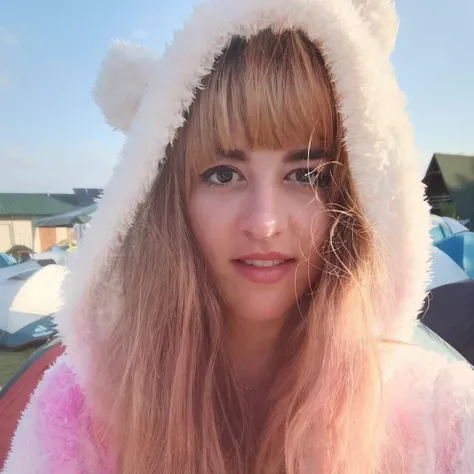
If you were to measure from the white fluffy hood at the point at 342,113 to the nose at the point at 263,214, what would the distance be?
139 mm

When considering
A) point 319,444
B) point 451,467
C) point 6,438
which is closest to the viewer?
point 451,467

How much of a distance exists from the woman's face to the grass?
336 cm

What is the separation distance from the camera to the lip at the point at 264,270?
676 mm

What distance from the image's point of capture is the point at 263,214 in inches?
24.9

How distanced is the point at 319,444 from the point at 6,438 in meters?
1.33

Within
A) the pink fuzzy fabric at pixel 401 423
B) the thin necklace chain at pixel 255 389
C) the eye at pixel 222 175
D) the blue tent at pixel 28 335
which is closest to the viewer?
the pink fuzzy fabric at pixel 401 423

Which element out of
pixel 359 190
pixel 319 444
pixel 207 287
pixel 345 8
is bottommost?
pixel 319 444

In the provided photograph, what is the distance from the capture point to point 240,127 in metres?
0.66

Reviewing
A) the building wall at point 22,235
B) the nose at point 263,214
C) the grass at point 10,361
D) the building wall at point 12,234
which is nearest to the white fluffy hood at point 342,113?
the nose at point 263,214

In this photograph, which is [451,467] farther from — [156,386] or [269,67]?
[269,67]

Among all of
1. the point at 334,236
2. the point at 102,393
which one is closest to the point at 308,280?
the point at 334,236

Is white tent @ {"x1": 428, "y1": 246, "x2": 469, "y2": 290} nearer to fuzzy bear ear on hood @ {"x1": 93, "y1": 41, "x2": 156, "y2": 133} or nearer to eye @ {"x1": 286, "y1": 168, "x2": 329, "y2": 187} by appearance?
eye @ {"x1": 286, "y1": 168, "x2": 329, "y2": 187}

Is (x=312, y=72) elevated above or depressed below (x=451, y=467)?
above

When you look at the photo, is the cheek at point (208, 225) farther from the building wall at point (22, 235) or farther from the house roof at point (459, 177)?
the building wall at point (22, 235)
